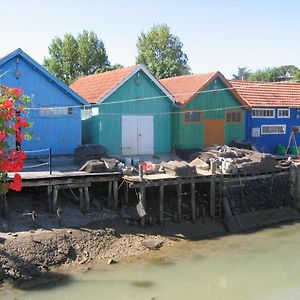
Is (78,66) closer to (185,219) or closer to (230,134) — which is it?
(230,134)

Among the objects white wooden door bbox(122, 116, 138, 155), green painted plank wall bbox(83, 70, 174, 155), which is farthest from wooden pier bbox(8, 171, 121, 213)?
white wooden door bbox(122, 116, 138, 155)

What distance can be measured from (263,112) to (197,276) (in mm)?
15459

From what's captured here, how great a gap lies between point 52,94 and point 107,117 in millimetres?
3136

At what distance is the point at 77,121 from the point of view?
22984 millimetres

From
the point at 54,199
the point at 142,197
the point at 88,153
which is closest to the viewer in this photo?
the point at 54,199

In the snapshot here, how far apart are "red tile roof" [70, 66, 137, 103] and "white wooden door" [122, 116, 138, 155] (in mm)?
1692

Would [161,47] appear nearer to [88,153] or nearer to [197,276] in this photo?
[88,153]

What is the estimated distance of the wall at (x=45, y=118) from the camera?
21219mm

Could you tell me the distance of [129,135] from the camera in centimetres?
2484

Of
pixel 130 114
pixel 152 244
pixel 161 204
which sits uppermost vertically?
pixel 130 114

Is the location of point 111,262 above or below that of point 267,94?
below

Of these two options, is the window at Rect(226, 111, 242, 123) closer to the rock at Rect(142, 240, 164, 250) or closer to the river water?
the river water

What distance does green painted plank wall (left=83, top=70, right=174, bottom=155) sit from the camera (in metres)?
24.0

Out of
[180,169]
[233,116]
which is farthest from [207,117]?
[180,169]
